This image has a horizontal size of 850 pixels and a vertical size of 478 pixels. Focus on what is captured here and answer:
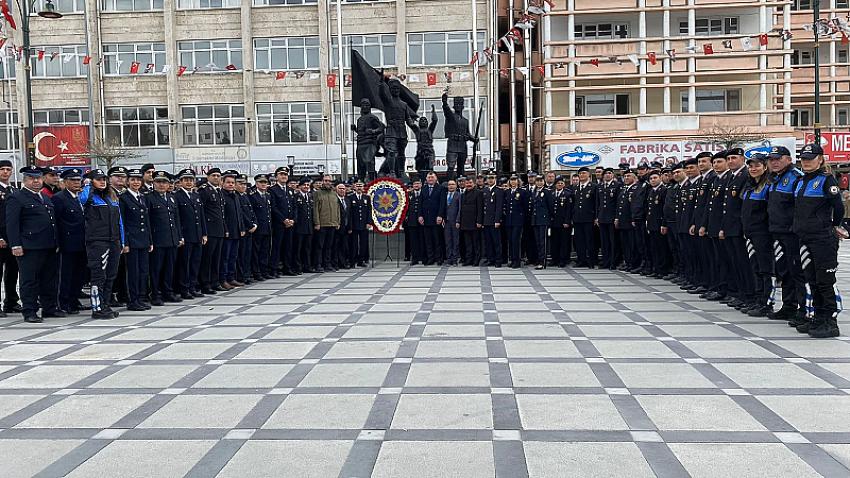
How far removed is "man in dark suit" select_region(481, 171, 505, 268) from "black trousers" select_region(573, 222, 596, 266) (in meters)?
1.51

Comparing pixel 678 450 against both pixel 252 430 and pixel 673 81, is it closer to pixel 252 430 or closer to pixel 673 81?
pixel 252 430

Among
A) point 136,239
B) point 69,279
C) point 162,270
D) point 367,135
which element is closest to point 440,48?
point 367,135

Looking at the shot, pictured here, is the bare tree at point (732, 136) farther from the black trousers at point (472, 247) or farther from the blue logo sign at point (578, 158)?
the black trousers at point (472, 247)

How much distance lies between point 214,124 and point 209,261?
996 inches

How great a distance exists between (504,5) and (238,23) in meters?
12.6

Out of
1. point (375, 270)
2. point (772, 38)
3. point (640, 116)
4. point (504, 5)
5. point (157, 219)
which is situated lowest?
point (375, 270)

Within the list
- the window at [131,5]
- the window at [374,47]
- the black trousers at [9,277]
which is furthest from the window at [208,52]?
the black trousers at [9,277]

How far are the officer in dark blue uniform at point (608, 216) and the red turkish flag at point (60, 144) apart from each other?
26846mm

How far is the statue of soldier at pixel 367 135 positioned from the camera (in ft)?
54.6

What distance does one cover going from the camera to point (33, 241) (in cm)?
899

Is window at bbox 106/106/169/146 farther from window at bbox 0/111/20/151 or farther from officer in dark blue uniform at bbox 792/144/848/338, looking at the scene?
officer in dark blue uniform at bbox 792/144/848/338

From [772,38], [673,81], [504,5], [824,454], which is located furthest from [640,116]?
[824,454]

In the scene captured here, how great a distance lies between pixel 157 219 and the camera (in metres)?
10.1

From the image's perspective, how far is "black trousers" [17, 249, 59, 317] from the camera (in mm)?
8984
